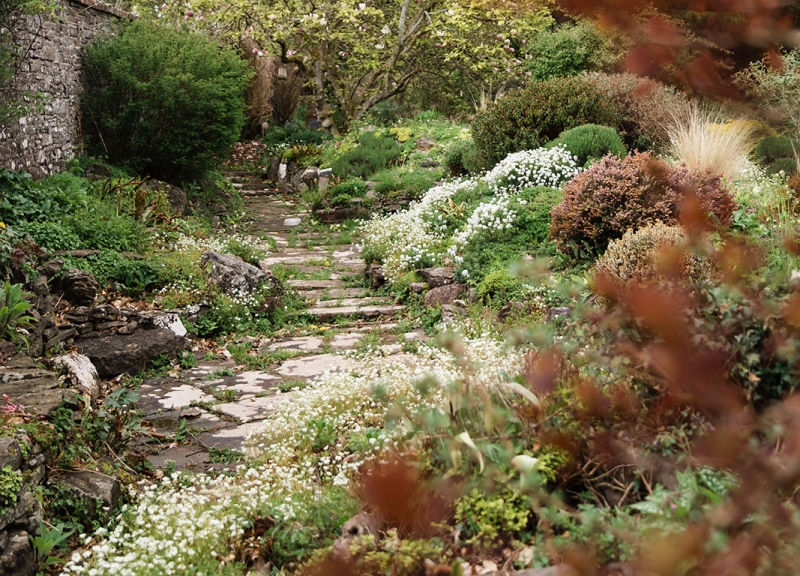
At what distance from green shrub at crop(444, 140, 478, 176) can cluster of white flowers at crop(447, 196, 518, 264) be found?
3.49m

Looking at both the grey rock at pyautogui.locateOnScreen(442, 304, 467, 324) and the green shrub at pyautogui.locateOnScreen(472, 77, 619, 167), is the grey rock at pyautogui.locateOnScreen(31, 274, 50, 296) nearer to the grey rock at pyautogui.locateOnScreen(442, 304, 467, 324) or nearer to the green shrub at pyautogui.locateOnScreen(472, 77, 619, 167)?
the grey rock at pyautogui.locateOnScreen(442, 304, 467, 324)

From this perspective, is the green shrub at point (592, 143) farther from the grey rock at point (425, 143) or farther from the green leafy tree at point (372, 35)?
the green leafy tree at point (372, 35)

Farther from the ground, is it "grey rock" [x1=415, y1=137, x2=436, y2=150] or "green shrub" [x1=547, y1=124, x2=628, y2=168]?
"green shrub" [x1=547, y1=124, x2=628, y2=168]

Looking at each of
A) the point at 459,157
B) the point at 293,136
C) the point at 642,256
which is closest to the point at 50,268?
the point at 642,256

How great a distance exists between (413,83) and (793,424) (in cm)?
2062

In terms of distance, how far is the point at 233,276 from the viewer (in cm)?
843

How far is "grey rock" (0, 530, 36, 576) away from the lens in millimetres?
3309

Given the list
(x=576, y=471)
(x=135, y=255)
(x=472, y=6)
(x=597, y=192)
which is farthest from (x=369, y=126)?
(x=576, y=471)

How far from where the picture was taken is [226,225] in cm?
1255

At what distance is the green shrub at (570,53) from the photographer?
1539cm

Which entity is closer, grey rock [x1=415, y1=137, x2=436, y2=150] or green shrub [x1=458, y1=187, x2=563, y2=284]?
green shrub [x1=458, y1=187, x2=563, y2=284]

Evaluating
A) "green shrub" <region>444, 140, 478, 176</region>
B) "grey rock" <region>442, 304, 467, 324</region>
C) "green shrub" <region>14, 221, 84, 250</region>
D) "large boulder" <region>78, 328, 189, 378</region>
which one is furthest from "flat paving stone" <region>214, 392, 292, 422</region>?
"green shrub" <region>444, 140, 478, 176</region>

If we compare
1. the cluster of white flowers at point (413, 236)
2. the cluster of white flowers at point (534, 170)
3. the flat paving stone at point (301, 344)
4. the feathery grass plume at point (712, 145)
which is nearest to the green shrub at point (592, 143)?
the cluster of white flowers at point (534, 170)

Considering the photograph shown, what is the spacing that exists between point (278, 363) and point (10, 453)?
3513 mm
